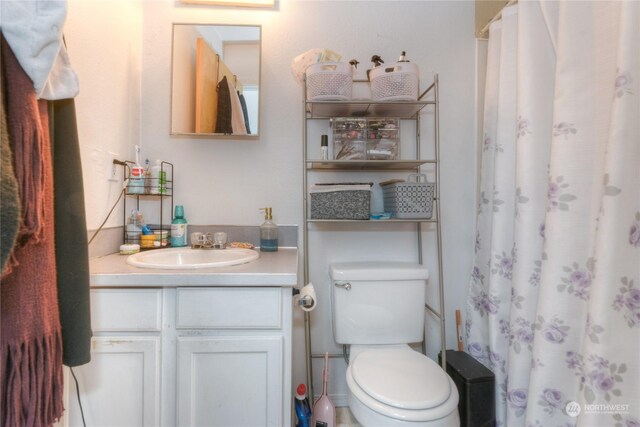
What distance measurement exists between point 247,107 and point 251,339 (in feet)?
3.60

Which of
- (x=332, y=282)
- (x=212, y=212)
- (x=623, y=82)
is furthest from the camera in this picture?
(x=212, y=212)

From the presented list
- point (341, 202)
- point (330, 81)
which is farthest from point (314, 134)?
point (341, 202)

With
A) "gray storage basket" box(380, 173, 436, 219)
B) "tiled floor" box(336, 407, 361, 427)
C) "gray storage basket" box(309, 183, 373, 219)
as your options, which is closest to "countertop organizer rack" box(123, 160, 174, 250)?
"gray storage basket" box(309, 183, 373, 219)

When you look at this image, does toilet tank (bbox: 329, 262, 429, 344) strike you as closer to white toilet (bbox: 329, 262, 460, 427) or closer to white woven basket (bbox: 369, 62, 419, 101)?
white toilet (bbox: 329, 262, 460, 427)

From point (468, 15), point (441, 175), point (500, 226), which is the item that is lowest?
point (500, 226)

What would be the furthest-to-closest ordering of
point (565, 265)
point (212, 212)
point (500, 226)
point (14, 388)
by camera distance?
point (212, 212) < point (500, 226) < point (565, 265) < point (14, 388)

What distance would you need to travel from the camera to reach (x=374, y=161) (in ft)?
4.58

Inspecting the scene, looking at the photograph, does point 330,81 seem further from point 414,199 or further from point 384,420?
point 384,420

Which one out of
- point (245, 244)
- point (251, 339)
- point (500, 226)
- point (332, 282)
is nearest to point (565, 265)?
point (500, 226)

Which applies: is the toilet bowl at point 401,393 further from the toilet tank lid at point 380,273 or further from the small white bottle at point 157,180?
the small white bottle at point 157,180

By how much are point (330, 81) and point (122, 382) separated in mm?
1358

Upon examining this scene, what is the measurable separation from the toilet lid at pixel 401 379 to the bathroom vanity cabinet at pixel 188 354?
12.0 inches

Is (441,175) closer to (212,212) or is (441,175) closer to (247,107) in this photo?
(247,107)

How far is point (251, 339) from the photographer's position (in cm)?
98
